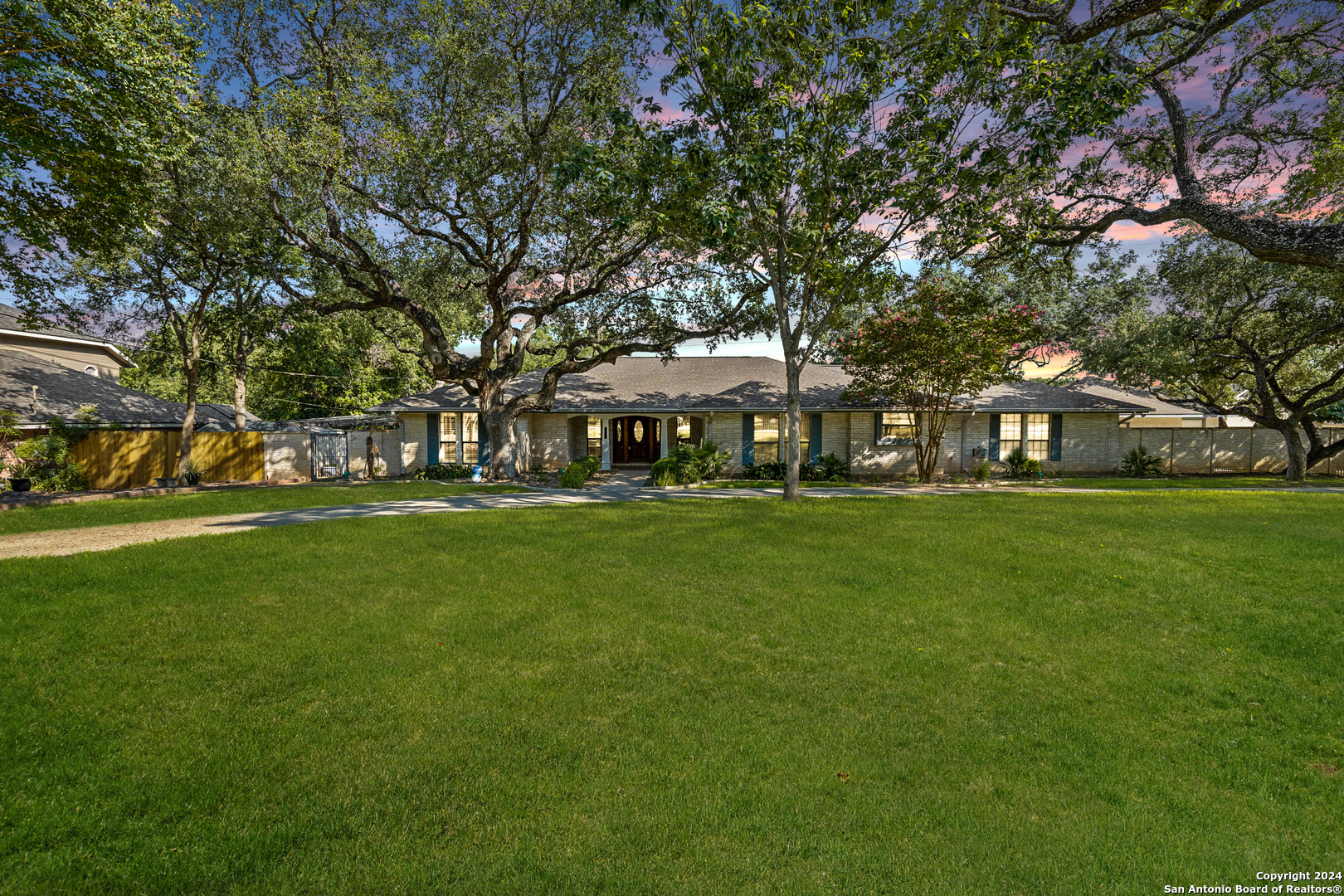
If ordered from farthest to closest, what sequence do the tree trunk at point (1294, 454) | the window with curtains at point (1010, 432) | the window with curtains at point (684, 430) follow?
the window with curtains at point (684, 430)
the window with curtains at point (1010, 432)
the tree trunk at point (1294, 454)

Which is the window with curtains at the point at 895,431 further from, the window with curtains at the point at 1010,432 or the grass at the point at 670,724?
the grass at the point at 670,724

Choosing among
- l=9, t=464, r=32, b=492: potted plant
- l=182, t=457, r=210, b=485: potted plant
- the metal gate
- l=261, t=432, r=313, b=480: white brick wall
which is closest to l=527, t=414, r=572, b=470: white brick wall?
the metal gate

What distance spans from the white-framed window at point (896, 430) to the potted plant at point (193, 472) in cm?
2340

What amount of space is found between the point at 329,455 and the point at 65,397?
7.84 metres

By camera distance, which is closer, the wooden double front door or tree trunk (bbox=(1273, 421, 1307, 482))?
tree trunk (bbox=(1273, 421, 1307, 482))

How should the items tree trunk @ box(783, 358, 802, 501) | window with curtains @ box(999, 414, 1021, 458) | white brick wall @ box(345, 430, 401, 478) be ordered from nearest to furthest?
tree trunk @ box(783, 358, 802, 501), window with curtains @ box(999, 414, 1021, 458), white brick wall @ box(345, 430, 401, 478)

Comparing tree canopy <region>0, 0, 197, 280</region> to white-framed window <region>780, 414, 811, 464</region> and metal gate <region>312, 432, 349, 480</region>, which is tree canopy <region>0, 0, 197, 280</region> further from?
white-framed window <region>780, 414, 811, 464</region>

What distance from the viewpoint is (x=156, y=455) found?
789 inches

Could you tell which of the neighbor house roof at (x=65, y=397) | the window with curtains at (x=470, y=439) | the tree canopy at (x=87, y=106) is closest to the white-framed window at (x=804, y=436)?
the window with curtains at (x=470, y=439)

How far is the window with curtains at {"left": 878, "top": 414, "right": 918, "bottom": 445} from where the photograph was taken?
2109 cm

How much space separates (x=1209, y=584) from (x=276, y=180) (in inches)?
776

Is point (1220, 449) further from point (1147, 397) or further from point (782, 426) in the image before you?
point (782, 426)

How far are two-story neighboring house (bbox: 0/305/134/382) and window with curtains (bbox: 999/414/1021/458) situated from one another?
111ft

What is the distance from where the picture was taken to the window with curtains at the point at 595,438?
74.2ft
